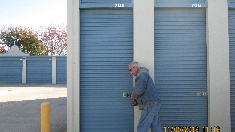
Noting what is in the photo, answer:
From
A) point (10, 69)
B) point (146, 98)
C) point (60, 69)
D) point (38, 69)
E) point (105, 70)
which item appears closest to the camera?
point (146, 98)

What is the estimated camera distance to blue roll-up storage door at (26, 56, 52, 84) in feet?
86.6

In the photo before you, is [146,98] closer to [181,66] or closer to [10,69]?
[181,66]

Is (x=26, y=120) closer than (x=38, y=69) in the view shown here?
Yes

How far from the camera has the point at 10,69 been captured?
87.5ft

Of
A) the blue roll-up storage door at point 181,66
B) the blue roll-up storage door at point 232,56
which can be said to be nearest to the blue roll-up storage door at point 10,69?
the blue roll-up storage door at point 181,66

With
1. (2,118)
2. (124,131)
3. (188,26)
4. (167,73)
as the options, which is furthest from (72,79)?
(2,118)

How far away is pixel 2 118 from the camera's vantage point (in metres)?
8.26

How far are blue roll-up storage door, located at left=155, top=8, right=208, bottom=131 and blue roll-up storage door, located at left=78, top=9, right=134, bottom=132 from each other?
743 millimetres

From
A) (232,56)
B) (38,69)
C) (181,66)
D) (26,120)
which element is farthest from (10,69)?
(232,56)

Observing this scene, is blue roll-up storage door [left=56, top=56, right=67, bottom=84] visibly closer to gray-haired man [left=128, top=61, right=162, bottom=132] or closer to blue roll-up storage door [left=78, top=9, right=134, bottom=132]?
blue roll-up storage door [left=78, top=9, right=134, bottom=132]

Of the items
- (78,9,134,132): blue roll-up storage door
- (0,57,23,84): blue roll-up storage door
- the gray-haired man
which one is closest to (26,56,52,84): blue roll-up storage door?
(0,57,23,84): blue roll-up storage door

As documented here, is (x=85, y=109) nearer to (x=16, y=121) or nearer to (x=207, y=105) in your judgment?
(x=207, y=105)

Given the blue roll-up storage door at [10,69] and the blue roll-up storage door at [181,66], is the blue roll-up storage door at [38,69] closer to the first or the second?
the blue roll-up storage door at [10,69]

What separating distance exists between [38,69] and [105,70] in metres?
22.5
